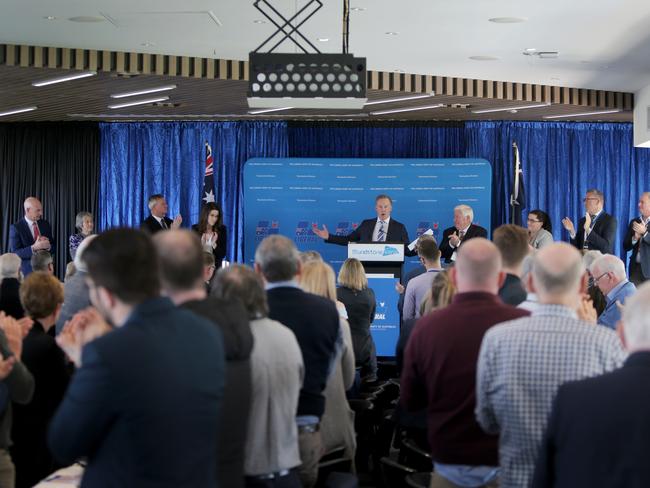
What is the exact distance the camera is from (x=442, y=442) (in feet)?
11.1

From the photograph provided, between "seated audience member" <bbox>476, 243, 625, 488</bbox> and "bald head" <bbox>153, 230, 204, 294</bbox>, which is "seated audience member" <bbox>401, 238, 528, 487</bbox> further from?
"bald head" <bbox>153, 230, 204, 294</bbox>

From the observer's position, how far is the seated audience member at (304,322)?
381 cm

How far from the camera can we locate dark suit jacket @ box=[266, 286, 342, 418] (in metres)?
3.81

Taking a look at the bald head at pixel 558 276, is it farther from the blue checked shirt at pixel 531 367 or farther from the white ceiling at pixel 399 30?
the white ceiling at pixel 399 30

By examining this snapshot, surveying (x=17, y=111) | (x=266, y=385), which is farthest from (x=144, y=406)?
(x=17, y=111)

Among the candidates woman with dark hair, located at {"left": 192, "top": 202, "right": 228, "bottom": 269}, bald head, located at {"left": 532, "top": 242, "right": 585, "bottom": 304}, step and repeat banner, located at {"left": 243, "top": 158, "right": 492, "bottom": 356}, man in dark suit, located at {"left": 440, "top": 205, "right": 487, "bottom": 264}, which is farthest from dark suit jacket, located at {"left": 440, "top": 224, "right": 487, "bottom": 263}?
bald head, located at {"left": 532, "top": 242, "right": 585, "bottom": 304}

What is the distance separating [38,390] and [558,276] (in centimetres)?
244

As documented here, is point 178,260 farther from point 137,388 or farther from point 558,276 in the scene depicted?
point 558,276

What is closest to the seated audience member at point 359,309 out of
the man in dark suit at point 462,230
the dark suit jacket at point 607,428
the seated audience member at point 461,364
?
the seated audience member at point 461,364

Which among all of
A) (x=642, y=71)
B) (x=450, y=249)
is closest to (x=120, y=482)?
(x=450, y=249)

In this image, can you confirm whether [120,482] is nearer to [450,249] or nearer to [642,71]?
[450,249]

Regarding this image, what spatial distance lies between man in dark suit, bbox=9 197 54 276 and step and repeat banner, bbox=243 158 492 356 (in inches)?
113

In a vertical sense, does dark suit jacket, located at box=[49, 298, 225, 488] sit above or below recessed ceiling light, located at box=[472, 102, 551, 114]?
below

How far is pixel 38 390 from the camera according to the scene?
4223 mm
